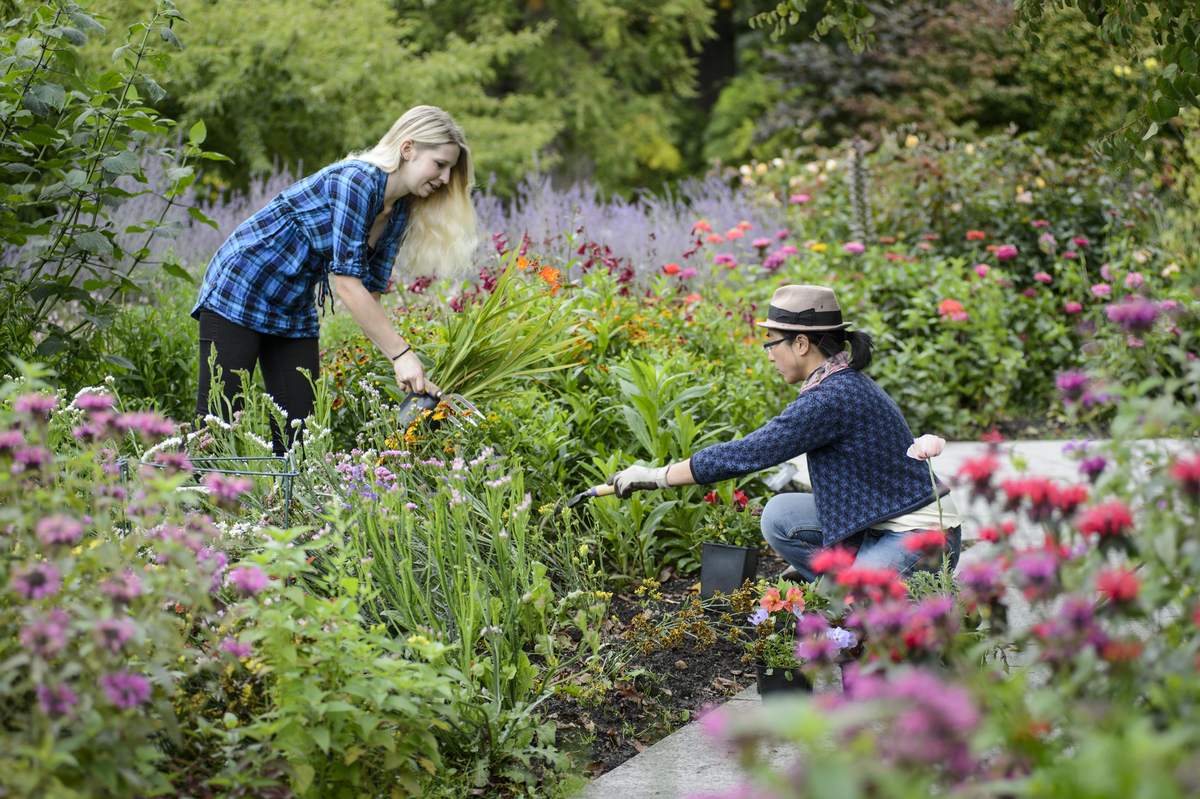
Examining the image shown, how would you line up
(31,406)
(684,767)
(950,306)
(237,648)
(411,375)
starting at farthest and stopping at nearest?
(950,306) → (411,375) → (684,767) → (237,648) → (31,406)

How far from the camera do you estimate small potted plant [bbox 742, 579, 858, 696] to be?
237 centimetres

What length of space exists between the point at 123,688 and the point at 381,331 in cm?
183

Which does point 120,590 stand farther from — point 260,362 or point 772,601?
point 260,362

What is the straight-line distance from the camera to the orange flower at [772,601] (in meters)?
2.44

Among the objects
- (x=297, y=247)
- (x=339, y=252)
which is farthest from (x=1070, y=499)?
(x=297, y=247)

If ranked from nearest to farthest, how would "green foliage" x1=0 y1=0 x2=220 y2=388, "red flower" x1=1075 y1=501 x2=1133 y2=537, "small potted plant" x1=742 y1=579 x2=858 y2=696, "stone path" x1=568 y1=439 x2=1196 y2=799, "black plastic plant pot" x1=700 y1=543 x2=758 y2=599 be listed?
"red flower" x1=1075 y1=501 x2=1133 y2=537 < "stone path" x1=568 y1=439 x2=1196 y2=799 < "small potted plant" x1=742 y1=579 x2=858 y2=696 < "black plastic plant pot" x1=700 y1=543 x2=758 y2=599 < "green foliage" x1=0 y1=0 x2=220 y2=388

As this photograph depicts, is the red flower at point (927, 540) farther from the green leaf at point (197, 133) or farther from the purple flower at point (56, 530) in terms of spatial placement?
the green leaf at point (197, 133)

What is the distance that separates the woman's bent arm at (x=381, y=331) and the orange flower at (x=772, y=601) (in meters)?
1.24

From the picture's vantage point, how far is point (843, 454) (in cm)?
263

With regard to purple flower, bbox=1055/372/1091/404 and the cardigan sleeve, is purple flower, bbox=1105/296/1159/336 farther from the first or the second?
the cardigan sleeve

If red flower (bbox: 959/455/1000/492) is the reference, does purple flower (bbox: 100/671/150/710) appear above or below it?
below

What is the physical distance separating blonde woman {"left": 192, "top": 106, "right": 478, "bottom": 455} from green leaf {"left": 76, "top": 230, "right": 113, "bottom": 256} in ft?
1.77

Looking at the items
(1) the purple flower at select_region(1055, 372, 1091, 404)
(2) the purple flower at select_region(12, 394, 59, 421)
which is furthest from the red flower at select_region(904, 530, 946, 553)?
(2) the purple flower at select_region(12, 394, 59, 421)

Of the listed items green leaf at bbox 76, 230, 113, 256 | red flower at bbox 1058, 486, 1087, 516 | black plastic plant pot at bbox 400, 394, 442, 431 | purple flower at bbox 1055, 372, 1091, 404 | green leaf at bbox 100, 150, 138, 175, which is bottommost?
black plastic plant pot at bbox 400, 394, 442, 431
